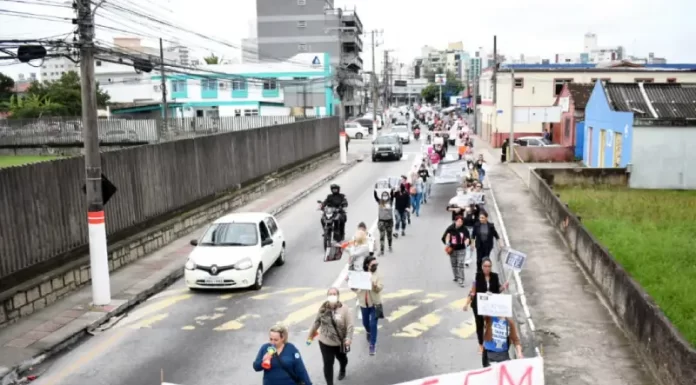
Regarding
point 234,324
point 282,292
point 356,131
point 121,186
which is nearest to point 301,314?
point 234,324

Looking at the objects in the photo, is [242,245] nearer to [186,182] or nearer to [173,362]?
[173,362]

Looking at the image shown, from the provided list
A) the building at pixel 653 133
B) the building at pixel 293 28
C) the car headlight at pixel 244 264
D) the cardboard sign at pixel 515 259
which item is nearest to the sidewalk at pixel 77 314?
the car headlight at pixel 244 264

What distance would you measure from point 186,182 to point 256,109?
53405 mm

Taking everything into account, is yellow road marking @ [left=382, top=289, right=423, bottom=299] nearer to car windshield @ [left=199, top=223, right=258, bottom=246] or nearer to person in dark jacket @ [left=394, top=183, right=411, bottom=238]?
car windshield @ [left=199, top=223, right=258, bottom=246]

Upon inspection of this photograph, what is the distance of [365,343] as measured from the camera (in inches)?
452

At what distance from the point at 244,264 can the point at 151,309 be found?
6.69ft

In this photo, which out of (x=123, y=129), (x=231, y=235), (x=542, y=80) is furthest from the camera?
(x=542, y=80)

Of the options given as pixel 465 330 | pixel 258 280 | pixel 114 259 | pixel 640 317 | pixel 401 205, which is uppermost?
pixel 401 205

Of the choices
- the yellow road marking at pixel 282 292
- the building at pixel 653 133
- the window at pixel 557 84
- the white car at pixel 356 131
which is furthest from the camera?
the white car at pixel 356 131

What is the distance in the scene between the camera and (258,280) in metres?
14.9

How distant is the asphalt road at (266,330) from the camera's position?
10297 mm

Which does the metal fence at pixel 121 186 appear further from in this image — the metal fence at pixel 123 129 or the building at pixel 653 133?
the building at pixel 653 133

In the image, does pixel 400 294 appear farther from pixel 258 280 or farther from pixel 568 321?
pixel 568 321

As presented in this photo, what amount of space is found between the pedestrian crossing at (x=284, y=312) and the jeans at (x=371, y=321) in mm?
1061
